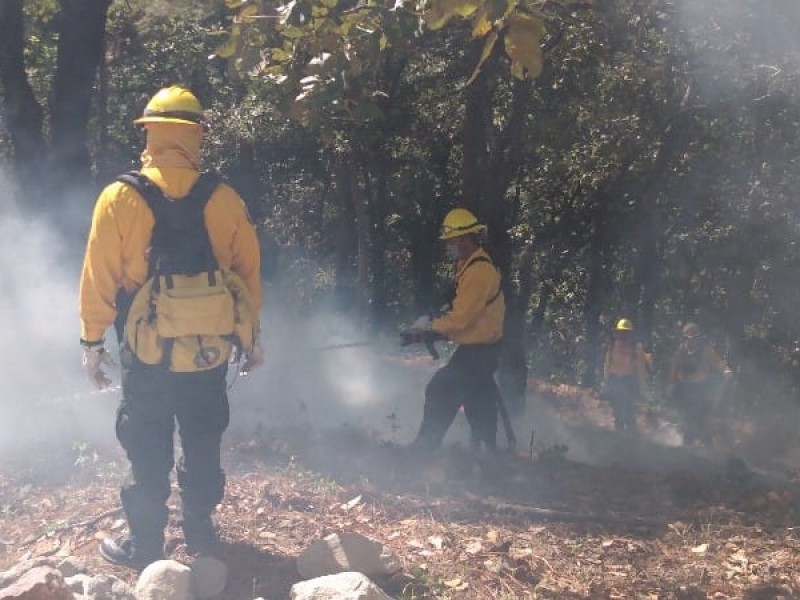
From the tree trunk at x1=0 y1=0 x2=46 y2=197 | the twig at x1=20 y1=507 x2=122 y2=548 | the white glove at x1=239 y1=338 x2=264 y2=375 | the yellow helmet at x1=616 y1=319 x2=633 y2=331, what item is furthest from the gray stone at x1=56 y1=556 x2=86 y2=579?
the yellow helmet at x1=616 y1=319 x2=633 y2=331

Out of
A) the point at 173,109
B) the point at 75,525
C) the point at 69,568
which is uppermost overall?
the point at 173,109

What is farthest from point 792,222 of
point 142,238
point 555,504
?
point 142,238

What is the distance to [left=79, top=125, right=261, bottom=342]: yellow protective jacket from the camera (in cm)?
386

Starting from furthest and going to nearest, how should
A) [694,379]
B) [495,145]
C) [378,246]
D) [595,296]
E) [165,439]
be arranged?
[378,246] < [595,296] < [694,379] < [495,145] < [165,439]

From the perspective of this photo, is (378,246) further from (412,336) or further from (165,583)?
(165,583)

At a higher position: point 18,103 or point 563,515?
point 18,103

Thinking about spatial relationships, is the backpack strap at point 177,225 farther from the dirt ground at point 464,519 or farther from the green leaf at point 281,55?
the dirt ground at point 464,519

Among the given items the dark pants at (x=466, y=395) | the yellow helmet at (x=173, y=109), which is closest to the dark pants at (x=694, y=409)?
the dark pants at (x=466, y=395)

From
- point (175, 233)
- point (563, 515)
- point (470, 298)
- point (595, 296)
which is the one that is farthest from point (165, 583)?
point (595, 296)

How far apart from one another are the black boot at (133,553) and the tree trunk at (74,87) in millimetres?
5204

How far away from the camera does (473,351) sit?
6516 millimetres

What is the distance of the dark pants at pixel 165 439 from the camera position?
13.3ft

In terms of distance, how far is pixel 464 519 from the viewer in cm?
504

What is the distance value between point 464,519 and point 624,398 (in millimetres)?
6881
